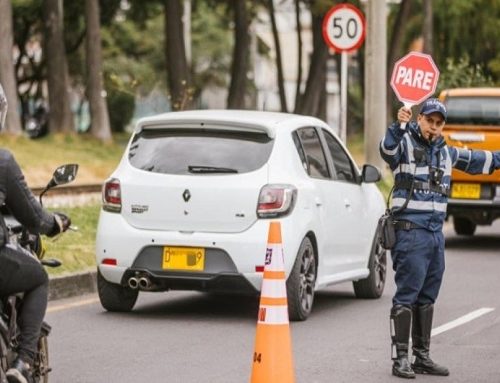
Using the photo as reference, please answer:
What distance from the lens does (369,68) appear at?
2695cm

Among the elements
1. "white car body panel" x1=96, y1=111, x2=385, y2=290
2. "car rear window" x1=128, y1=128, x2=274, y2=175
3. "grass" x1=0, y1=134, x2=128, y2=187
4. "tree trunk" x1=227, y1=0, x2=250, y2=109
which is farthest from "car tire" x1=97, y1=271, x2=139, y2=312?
"tree trunk" x1=227, y1=0, x2=250, y2=109

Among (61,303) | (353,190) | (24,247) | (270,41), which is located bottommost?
(270,41)

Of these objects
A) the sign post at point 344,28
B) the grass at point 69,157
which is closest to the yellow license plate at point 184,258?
the grass at point 69,157

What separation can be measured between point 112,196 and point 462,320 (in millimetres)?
2982

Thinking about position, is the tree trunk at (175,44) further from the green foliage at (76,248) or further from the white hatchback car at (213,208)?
the white hatchback car at (213,208)

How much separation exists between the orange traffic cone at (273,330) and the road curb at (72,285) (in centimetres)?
→ 510

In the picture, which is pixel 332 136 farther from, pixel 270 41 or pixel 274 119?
pixel 270 41

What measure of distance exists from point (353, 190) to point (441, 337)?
2406 mm

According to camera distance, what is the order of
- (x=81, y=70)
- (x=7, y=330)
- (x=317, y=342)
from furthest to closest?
(x=81, y=70) → (x=317, y=342) → (x=7, y=330)

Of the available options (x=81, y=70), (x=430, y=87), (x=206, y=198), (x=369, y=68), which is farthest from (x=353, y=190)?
(x=81, y=70)

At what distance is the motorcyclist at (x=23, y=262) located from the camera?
7680mm

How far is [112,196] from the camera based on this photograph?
42.1 ft

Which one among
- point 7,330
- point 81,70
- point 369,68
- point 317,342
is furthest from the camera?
point 81,70

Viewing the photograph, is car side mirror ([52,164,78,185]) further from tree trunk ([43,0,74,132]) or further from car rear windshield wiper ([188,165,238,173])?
tree trunk ([43,0,74,132])
